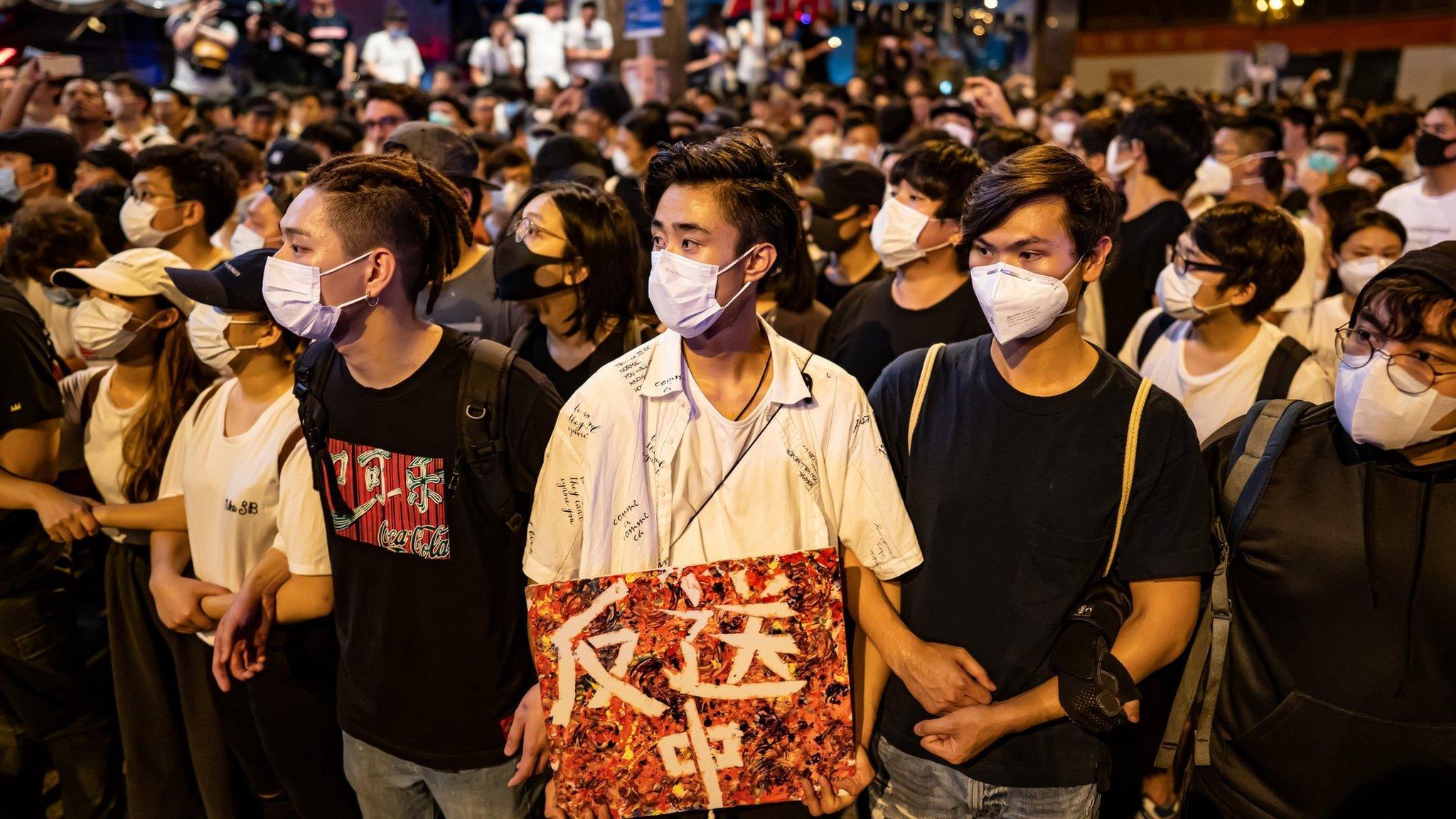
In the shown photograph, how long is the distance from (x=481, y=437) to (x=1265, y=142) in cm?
590

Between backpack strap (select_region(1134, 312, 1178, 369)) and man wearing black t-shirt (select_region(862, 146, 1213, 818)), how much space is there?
1.90m

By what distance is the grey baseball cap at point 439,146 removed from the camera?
14.4 ft

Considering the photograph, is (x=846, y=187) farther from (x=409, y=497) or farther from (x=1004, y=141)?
(x=409, y=497)

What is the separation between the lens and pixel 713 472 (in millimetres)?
2199

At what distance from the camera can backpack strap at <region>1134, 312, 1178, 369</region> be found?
4031 mm

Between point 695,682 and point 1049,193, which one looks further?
point 1049,193

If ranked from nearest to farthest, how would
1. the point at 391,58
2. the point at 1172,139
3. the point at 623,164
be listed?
the point at 1172,139, the point at 623,164, the point at 391,58

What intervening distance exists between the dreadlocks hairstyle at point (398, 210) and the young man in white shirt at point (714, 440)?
0.62m

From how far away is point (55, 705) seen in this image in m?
3.38

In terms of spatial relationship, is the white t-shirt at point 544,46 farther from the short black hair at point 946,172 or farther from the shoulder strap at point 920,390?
the shoulder strap at point 920,390

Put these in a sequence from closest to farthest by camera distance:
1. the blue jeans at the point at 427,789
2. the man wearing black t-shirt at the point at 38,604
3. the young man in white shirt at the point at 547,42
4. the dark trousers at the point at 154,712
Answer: the blue jeans at the point at 427,789 → the man wearing black t-shirt at the point at 38,604 → the dark trousers at the point at 154,712 → the young man in white shirt at the point at 547,42

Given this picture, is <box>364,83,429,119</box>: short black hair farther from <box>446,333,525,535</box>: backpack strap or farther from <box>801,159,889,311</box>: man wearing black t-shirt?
<box>446,333,525,535</box>: backpack strap

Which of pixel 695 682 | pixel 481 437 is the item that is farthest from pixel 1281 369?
pixel 481 437

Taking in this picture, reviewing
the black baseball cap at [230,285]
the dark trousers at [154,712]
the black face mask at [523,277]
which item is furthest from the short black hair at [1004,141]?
the dark trousers at [154,712]
